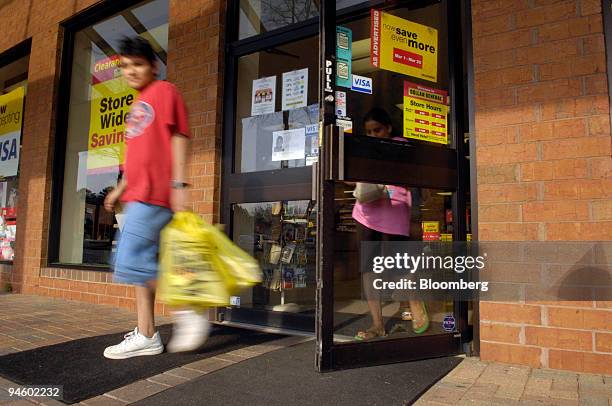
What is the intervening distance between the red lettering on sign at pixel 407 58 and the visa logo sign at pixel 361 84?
0.26 m

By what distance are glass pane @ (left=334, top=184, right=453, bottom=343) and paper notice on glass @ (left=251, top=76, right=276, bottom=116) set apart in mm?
1434

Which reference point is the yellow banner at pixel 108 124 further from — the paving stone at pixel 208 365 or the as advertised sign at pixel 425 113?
the as advertised sign at pixel 425 113

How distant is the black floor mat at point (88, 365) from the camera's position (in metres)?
2.56

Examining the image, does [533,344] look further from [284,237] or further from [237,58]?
[237,58]

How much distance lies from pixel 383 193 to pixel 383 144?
55 cm

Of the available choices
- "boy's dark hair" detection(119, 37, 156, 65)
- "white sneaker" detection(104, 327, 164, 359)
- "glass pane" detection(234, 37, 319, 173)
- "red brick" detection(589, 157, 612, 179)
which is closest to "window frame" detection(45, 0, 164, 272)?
"glass pane" detection(234, 37, 319, 173)

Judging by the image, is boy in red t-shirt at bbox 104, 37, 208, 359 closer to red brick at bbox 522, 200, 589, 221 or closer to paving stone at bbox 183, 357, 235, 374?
paving stone at bbox 183, 357, 235, 374

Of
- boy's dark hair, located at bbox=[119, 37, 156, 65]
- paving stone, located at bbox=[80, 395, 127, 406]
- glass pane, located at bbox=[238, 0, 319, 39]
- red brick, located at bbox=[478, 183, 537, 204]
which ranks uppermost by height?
glass pane, located at bbox=[238, 0, 319, 39]

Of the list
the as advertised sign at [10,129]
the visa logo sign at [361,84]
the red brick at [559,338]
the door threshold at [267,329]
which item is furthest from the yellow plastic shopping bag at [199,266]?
the as advertised sign at [10,129]

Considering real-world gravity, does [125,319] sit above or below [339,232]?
below

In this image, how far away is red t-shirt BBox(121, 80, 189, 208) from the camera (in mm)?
2789

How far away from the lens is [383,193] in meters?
3.45

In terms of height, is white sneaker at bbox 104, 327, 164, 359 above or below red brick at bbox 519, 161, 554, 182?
below

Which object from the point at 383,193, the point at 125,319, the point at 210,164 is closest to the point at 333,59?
the point at 383,193
